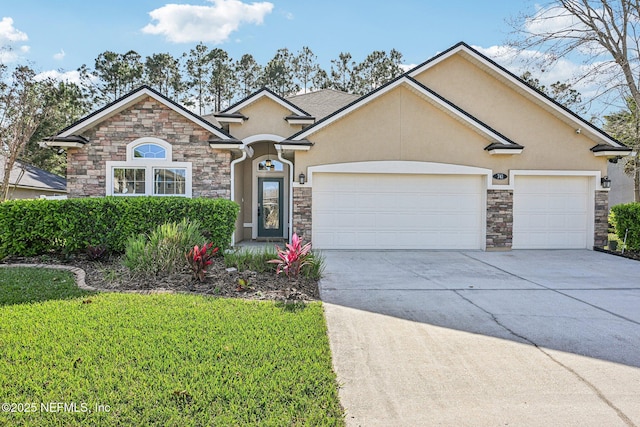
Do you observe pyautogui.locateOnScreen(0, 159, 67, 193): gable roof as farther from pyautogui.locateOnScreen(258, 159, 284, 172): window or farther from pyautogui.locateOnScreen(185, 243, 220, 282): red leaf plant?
pyautogui.locateOnScreen(185, 243, 220, 282): red leaf plant

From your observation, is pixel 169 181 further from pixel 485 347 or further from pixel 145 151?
pixel 485 347

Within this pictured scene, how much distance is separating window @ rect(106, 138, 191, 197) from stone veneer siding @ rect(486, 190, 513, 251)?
8990 mm

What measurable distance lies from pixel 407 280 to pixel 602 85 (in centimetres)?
1308

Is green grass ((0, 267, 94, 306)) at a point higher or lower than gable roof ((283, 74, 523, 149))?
lower

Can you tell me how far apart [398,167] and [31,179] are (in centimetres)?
2120

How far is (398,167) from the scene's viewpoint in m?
11.5

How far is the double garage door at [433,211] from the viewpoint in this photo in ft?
38.0

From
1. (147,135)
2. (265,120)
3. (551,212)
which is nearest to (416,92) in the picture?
(265,120)

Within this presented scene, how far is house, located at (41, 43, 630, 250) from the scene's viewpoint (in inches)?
448

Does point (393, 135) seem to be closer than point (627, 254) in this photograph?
No

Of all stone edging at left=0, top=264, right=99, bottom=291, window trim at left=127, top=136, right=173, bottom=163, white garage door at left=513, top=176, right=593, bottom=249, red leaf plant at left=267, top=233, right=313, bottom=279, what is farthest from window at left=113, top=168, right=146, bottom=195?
white garage door at left=513, top=176, right=593, bottom=249

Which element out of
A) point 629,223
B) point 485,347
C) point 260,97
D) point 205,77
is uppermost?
point 205,77

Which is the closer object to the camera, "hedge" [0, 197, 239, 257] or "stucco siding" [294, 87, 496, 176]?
"hedge" [0, 197, 239, 257]

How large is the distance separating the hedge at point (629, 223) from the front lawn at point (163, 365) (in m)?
10.5
